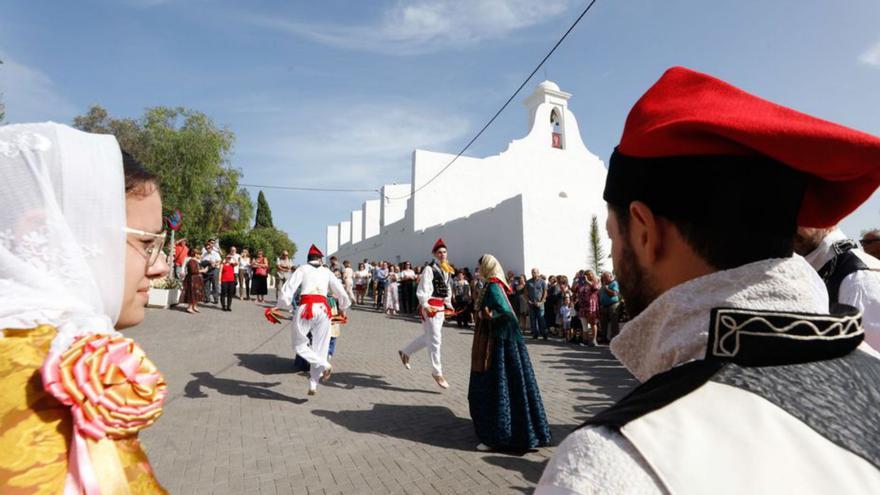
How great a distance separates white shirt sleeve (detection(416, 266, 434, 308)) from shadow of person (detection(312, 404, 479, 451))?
2072mm

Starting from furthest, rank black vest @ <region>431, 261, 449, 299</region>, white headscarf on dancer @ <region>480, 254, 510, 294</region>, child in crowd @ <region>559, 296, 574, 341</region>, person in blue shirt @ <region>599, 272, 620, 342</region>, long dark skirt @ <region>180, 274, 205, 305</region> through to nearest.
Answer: long dark skirt @ <region>180, 274, 205, 305</region>, child in crowd @ <region>559, 296, 574, 341</region>, person in blue shirt @ <region>599, 272, 620, 342</region>, black vest @ <region>431, 261, 449, 299</region>, white headscarf on dancer @ <region>480, 254, 510, 294</region>

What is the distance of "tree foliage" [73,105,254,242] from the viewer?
27.9 m

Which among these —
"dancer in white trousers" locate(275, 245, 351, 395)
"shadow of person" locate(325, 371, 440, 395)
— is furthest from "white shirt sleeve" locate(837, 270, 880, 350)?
"dancer in white trousers" locate(275, 245, 351, 395)

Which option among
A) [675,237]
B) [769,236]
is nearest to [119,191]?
[675,237]

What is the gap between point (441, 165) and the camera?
2906cm

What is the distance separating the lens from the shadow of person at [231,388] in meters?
7.36

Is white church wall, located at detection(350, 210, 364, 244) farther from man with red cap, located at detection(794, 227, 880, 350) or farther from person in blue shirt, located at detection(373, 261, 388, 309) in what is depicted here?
man with red cap, located at detection(794, 227, 880, 350)

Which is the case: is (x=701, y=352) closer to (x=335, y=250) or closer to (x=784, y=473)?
(x=784, y=473)

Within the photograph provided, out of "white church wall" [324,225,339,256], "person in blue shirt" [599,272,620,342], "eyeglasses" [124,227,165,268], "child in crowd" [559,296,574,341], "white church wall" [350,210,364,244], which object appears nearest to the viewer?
"eyeglasses" [124,227,165,268]

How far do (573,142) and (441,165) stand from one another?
7.46 m

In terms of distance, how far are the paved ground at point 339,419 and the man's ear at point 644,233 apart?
349 cm

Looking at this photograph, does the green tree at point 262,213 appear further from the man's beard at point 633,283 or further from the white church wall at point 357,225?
the man's beard at point 633,283

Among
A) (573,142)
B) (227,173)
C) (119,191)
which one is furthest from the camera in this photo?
(227,173)

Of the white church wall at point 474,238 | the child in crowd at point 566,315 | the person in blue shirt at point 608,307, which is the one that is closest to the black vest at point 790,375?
the person in blue shirt at point 608,307
